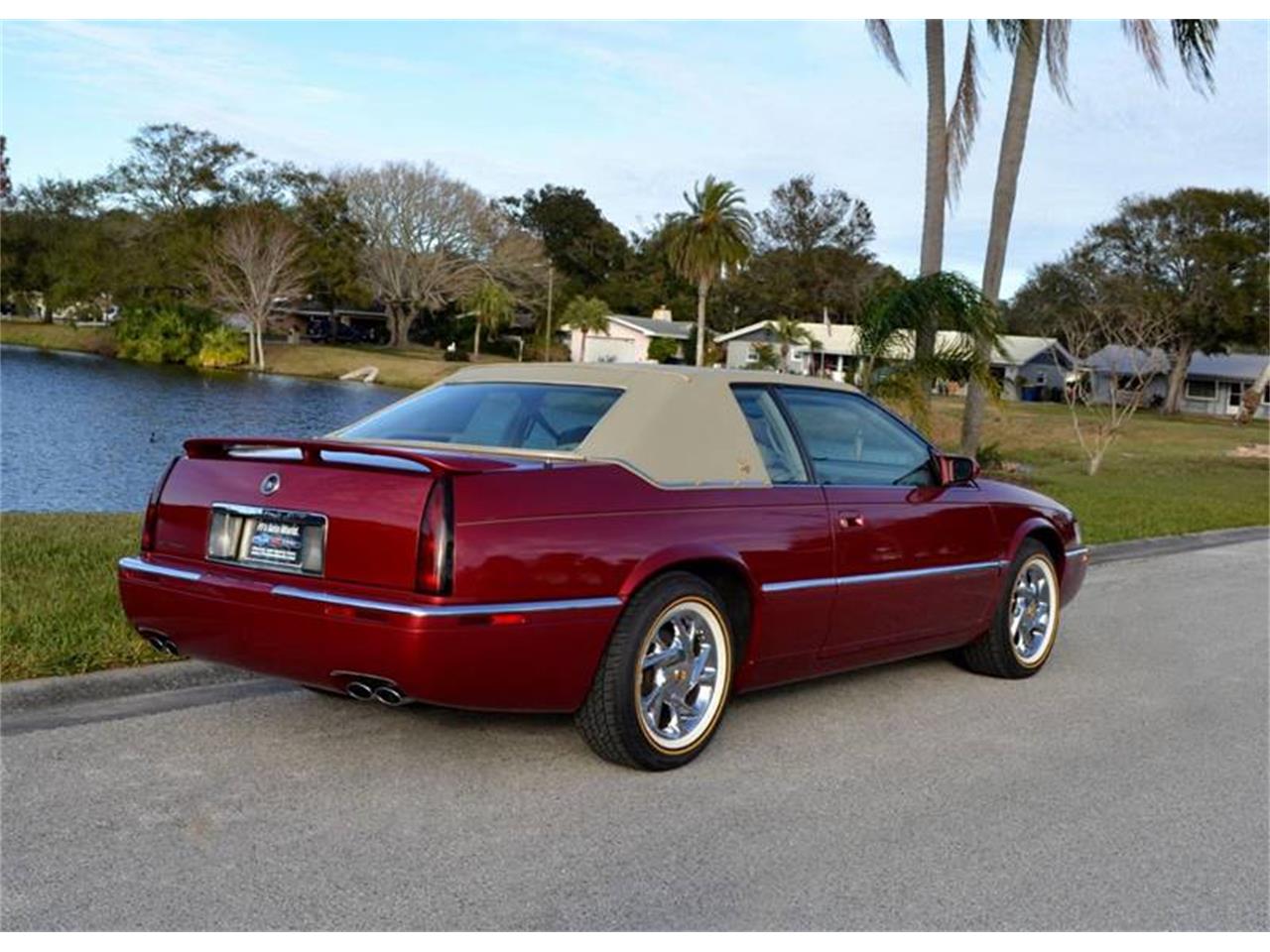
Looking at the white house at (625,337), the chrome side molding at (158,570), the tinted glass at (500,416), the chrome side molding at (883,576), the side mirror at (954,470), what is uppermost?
the white house at (625,337)

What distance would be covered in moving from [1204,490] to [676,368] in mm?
19204

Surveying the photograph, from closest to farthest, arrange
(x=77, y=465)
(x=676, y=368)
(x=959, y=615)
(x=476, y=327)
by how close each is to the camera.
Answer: (x=676, y=368) → (x=959, y=615) → (x=77, y=465) → (x=476, y=327)

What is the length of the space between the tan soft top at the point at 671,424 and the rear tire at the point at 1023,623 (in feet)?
6.54

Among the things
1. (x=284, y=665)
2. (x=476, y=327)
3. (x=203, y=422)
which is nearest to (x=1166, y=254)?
(x=476, y=327)

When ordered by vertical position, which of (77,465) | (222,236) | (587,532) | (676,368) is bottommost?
(77,465)

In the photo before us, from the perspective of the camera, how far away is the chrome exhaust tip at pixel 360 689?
465cm

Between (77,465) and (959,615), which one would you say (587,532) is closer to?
(959,615)

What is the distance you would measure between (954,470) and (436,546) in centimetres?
311

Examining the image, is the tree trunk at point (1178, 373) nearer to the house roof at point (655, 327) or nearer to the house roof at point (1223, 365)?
the house roof at point (1223, 365)

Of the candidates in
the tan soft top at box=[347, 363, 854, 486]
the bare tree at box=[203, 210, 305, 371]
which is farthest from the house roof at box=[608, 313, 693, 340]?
the tan soft top at box=[347, 363, 854, 486]

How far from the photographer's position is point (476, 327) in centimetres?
9069

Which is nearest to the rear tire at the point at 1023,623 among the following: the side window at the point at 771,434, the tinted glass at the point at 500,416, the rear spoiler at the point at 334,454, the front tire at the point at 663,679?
the side window at the point at 771,434

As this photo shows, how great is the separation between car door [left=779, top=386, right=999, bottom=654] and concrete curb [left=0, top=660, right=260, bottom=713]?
8.54 ft

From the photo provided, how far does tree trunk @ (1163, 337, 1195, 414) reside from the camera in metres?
73.7
